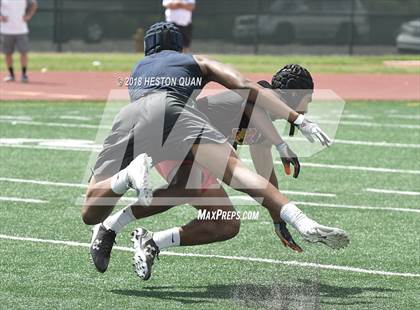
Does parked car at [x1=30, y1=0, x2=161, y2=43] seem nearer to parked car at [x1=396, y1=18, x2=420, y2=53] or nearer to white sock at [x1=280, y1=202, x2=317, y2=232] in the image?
parked car at [x1=396, y1=18, x2=420, y2=53]

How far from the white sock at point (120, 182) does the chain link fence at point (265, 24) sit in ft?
72.5

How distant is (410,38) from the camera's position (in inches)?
1126

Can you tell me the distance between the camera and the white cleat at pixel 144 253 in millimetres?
7023

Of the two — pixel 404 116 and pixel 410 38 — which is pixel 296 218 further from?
pixel 410 38

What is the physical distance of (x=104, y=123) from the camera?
1630 cm

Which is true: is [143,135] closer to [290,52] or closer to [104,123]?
[104,123]

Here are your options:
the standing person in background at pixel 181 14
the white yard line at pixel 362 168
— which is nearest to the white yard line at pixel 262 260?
the white yard line at pixel 362 168

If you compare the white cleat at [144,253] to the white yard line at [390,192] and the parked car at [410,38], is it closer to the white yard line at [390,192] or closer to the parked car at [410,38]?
the white yard line at [390,192]

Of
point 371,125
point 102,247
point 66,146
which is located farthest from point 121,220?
point 371,125

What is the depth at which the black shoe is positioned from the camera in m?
7.31

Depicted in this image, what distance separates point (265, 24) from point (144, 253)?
22.5 m

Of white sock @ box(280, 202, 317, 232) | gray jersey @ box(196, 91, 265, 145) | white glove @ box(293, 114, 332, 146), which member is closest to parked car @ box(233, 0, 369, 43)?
gray jersey @ box(196, 91, 265, 145)

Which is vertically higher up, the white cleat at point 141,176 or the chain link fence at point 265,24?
the white cleat at point 141,176

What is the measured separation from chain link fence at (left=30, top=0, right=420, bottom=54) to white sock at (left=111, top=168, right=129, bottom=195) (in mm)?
22095
